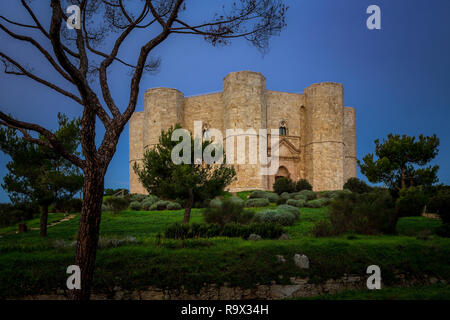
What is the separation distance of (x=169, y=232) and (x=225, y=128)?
64.8ft

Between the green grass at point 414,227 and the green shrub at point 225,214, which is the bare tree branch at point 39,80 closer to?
the green shrub at point 225,214

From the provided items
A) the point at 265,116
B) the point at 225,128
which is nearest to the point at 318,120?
the point at 265,116

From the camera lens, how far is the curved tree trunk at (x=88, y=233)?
4.63m

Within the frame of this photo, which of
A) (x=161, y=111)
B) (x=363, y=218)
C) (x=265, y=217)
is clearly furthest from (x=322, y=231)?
(x=161, y=111)

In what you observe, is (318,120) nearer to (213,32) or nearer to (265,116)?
(265,116)

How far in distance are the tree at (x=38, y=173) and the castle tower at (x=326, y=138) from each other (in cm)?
2152

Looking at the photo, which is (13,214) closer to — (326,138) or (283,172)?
(283,172)

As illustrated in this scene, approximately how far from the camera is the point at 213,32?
6355 millimetres

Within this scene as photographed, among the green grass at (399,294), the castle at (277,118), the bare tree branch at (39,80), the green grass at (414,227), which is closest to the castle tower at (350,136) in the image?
the castle at (277,118)

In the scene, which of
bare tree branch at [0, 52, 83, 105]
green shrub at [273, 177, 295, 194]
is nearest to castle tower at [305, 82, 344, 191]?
green shrub at [273, 177, 295, 194]

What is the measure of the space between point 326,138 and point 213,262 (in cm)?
2425

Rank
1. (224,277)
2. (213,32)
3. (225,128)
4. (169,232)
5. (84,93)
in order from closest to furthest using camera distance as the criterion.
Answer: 1. (84,93)
2. (213,32)
3. (224,277)
4. (169,232)
5. (225,128)

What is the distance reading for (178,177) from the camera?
12.6 metres

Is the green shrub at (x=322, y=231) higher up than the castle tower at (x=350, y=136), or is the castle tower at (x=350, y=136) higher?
the castle tower at (x=350, y=136)
